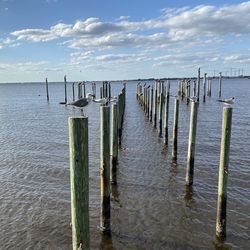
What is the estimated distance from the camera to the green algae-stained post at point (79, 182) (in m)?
5.34

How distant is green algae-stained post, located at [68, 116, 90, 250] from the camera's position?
534 cm

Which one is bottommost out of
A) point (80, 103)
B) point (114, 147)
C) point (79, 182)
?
point (114, 147)

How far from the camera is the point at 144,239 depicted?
795cm

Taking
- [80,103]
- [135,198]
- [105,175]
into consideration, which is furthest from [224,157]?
[80,103]

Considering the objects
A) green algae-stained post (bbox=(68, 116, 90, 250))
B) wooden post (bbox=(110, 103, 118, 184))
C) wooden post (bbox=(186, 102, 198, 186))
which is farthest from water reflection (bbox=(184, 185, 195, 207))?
green algae-stained post (bbox=(68, 116, 90, 250))

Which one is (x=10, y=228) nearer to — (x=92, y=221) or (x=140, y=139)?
(x=92, y=221)

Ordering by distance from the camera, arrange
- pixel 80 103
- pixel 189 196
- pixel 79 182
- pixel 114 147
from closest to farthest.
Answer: pixel 79 182
pixel 80 103
pixel 189 196
pixel 114 147

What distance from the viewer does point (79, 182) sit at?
18.1 feet

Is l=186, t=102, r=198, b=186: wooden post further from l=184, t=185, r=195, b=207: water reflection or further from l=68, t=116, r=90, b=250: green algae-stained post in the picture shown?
l=68, t=116, r=90, b=250: green algae-stained post

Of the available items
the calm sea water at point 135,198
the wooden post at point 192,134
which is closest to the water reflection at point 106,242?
the calm sea water at point 135,198

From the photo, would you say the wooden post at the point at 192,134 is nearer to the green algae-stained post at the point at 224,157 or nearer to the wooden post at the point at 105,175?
the green algae-stained post at the point at 224,157

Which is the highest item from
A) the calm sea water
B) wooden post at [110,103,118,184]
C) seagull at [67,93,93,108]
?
seagull at [67,93,93,108]

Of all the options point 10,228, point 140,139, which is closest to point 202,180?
point 10,228

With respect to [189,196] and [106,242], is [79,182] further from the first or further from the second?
[189,196]
